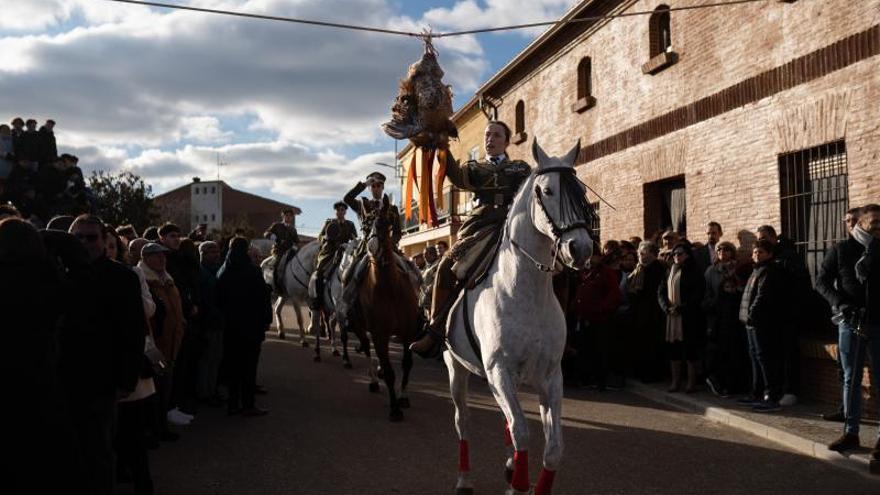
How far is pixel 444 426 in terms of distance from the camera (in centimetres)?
824

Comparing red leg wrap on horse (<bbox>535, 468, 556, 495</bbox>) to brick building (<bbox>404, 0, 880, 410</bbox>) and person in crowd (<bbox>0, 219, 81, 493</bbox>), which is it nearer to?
person in crowd (<bbox>0, 219, 81, 493</bbox>)

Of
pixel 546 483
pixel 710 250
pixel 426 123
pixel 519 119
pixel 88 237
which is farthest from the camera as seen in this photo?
pixel 519 119

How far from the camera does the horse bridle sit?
4281 mm

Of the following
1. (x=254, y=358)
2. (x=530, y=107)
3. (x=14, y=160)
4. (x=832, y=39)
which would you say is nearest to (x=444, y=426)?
(x=254, y=358)

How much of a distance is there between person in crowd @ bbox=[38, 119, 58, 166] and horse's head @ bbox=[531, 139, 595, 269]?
11.2 m

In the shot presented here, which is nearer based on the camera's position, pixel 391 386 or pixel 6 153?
pixel 391 386

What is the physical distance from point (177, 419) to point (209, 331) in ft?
3.89

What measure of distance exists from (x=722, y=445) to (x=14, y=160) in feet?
39.6

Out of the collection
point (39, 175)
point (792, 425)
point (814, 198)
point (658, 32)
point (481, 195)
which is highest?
point (658, 32)

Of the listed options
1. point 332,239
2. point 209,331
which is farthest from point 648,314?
point 209,331

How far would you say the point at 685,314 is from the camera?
1028 centimetres

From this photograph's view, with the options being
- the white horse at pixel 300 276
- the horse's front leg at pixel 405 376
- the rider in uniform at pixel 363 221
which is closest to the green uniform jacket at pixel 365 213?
the rider in uniform at pixel 363 221

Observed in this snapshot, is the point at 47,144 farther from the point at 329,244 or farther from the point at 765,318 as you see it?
the point at 765,318

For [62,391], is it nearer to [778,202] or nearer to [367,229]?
[367,229]
